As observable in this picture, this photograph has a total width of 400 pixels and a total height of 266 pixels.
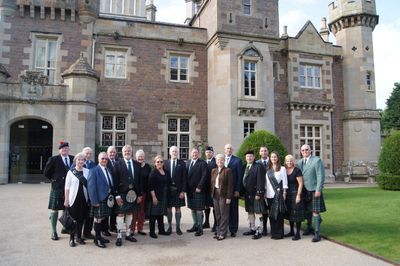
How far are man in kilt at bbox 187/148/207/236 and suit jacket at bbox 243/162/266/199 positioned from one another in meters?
0.95

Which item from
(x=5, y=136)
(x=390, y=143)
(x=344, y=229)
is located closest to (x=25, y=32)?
(x=5, y=136)

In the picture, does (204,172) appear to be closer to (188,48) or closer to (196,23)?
(188,48)

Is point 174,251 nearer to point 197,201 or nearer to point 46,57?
point 197,201

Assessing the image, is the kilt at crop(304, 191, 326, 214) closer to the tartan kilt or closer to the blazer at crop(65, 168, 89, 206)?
the tartan kilt

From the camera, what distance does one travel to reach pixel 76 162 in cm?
664

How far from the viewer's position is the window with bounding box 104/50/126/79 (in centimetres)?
1864

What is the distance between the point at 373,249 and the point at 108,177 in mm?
5070

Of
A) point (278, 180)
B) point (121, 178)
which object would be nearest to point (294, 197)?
point (278, 180)

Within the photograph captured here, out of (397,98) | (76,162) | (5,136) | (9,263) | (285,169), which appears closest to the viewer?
(9,263)

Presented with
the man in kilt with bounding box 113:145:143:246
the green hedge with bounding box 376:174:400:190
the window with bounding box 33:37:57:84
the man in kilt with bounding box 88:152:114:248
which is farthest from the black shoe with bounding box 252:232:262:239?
the window with bounding box 33:37:57:84

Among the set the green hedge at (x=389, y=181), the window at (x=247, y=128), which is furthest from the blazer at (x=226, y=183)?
the green hedge at (x=389, y=181)

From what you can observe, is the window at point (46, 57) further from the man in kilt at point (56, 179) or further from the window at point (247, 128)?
the man in kilt at point (56, 179)

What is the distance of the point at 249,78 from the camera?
61.7ft

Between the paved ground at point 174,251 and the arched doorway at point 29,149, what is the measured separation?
397 inches
